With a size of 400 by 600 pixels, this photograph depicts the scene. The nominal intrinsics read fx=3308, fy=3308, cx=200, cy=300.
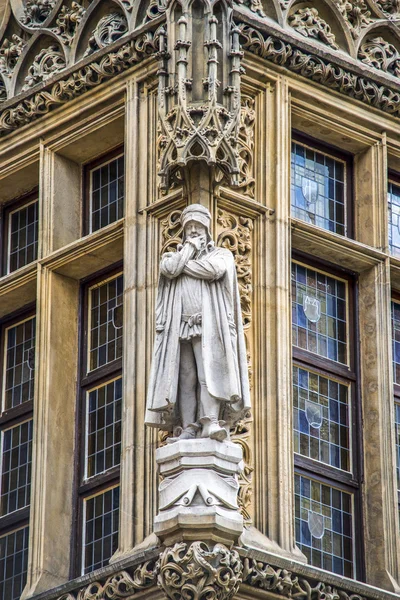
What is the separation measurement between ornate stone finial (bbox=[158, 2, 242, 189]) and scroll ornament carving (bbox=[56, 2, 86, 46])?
208 centimetres

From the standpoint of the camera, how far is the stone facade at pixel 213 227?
30.7m

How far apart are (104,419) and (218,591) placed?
3.64 m

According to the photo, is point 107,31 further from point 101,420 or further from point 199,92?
point 101,420

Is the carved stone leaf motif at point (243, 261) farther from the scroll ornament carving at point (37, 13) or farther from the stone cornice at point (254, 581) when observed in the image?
the scroll ornament carving at point (37, 13)

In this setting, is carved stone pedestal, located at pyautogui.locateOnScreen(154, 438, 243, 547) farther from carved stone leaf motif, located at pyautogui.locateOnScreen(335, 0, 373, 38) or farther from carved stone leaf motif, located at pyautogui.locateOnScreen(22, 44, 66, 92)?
carved stone leaf motif, located at pyautogui.locateOnScreen(335, 0, 373, 38)

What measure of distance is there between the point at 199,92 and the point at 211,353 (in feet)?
10.3

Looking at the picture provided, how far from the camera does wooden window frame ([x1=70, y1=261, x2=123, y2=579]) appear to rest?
32031 millimetres

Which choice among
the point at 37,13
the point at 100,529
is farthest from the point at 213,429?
the point at 37,13

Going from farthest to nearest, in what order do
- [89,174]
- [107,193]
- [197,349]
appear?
[89,174] → [107,193] → [197,349]

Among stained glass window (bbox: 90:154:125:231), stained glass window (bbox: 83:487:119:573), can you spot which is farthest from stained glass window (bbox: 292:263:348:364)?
stained glass window (bbox: 83:487:119:573)

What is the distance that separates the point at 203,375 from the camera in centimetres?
3003

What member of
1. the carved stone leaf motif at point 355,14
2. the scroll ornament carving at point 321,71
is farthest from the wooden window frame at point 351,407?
the carved stone leaf motif at point 355,14

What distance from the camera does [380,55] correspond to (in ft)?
113

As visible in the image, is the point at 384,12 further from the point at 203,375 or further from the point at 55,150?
the point at 203,375
